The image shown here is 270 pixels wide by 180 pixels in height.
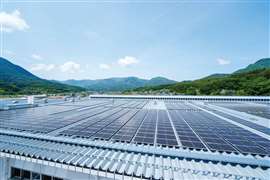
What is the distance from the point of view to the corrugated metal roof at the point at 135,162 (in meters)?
5.85

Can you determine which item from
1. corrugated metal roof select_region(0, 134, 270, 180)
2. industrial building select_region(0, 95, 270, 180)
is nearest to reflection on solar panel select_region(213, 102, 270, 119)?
industrial building select_region(0, 95, 270, 180)

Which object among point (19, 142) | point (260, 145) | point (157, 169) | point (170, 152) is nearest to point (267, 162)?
point (260, 145)

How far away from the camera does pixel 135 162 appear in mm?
6664

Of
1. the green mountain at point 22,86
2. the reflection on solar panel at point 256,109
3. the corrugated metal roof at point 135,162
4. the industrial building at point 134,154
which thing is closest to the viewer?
the corrugated metal roof at point 135,162

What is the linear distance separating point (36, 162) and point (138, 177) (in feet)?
19.4

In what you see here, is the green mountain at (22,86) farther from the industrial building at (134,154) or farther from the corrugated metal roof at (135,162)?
the corrugated metal roof at (135,162)

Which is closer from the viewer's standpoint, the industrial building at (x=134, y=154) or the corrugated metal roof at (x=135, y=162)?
the corrugated metal roof at (x=135, y=162)

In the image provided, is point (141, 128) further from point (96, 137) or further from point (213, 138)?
point (213, 138)

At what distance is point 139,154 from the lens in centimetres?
745

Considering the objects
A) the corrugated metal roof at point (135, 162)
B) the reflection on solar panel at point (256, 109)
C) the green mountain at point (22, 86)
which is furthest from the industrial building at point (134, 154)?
the green mountain at point (22, 86)

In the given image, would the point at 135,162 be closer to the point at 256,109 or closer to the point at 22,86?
the point at 256,109

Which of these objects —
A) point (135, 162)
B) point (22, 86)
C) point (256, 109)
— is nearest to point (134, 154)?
point (135, 162)

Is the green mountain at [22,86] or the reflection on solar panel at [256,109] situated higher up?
the green mountain at [22,86]

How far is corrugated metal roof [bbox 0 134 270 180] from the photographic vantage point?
5.85 m
